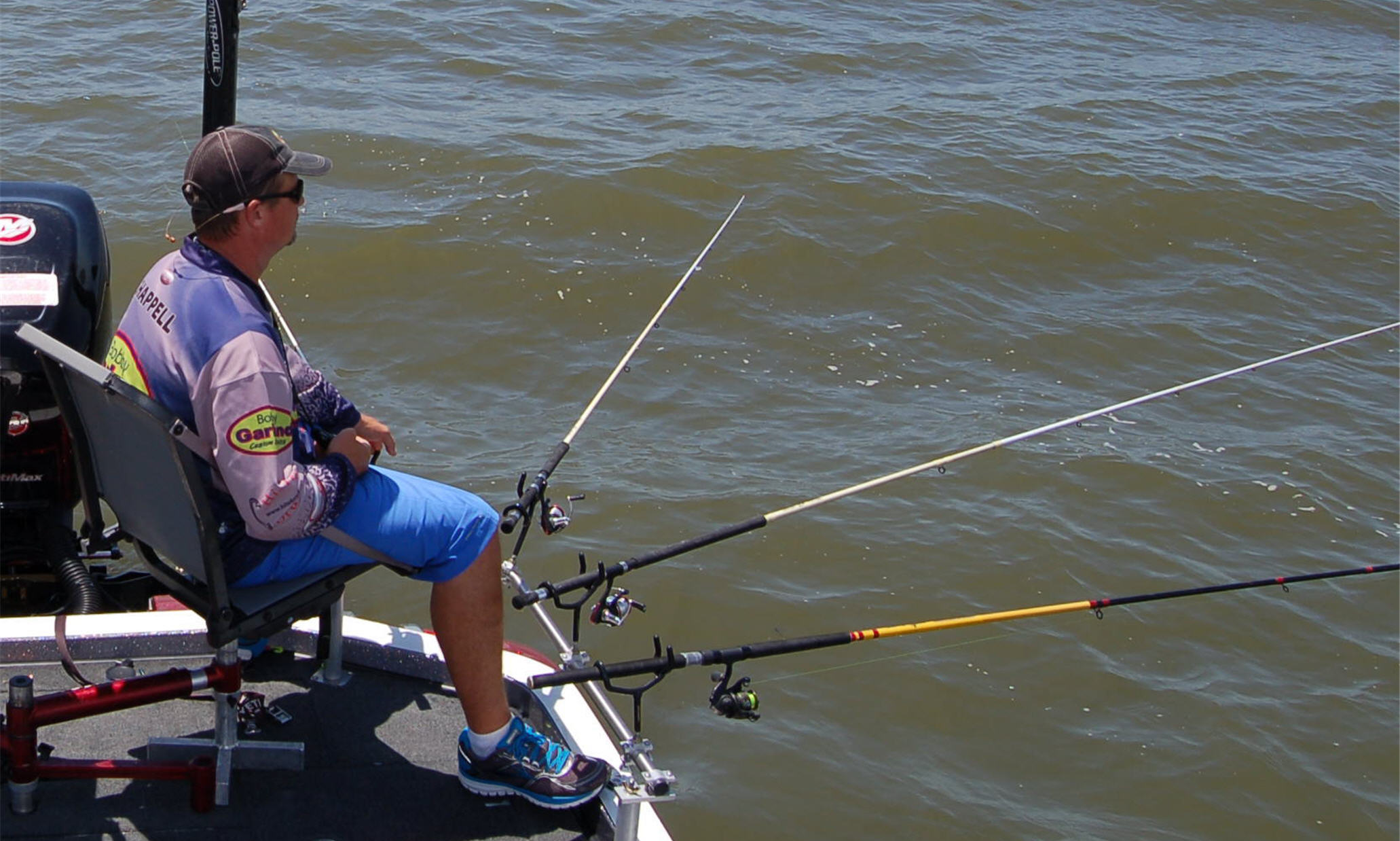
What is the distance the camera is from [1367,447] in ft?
22.1

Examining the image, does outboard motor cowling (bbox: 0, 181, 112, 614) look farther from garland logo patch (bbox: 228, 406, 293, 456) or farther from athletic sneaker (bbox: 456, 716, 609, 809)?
garland logo patch (bbox: 228, 406, 293, 456)

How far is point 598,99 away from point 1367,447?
217 inches

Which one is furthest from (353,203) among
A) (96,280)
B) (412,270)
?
(96,280)

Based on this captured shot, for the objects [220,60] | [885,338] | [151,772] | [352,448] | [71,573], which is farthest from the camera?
[885,338]

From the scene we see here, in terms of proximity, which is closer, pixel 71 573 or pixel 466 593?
pixel 466 593

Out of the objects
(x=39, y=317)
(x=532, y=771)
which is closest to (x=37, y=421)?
(x=39, y=317)

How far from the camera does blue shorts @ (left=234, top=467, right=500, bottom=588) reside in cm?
269

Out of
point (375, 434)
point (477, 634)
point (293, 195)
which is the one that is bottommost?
point (477, 634)

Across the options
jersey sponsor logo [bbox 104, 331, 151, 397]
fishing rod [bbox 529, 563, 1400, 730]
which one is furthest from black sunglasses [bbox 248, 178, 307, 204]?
fishing rod [bbox 529, 563, 1400, 730]

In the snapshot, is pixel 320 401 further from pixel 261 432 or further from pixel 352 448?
pixel 261 432

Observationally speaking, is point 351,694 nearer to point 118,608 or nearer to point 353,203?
point 118,608

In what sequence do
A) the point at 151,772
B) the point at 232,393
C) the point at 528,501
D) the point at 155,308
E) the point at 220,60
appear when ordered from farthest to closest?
1. the point at 220,60
2. the point at 528,501
3. the point at 151,772
4. the point at 155,308
5. the point at 232,393

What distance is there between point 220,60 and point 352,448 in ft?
5.61

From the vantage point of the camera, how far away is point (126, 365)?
2607 millimetres
